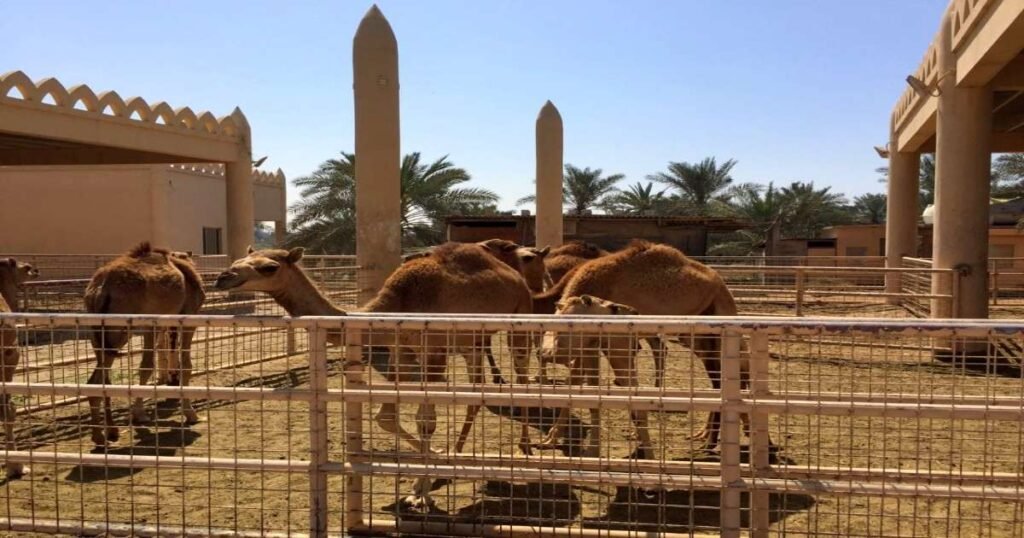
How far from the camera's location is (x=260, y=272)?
5.52 m

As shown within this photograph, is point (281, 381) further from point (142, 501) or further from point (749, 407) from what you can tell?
point (749, 407)

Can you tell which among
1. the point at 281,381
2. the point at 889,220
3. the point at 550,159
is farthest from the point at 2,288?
the point at 889,220

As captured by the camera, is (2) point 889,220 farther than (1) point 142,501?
→ Yes

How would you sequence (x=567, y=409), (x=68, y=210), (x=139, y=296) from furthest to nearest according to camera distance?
(x=68, y=210)
(x=139, y=296)
(x=567, y=409)

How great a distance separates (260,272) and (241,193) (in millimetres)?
13242

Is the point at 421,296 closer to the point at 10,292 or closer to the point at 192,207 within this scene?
the point at 10,292

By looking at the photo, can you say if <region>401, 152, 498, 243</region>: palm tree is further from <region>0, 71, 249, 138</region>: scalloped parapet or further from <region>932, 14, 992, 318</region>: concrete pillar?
<region>932, 14, 992, 318</region>: concrete pillar

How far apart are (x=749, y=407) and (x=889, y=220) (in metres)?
20.8

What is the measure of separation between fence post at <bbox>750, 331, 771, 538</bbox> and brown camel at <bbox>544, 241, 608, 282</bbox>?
20.5ft

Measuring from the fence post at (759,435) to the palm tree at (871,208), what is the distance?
4533 cm

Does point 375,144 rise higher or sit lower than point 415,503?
higher

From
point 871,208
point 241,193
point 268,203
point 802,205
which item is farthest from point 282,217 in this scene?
point 871,208

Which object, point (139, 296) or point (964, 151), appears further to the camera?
point (964, 151)

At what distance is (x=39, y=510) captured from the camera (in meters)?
5.16
